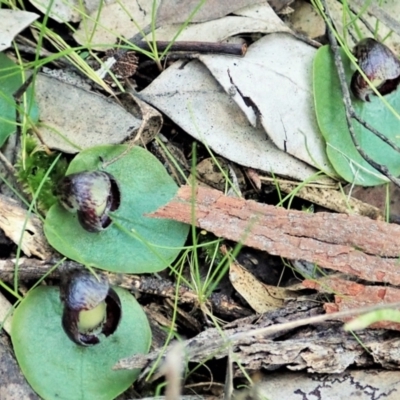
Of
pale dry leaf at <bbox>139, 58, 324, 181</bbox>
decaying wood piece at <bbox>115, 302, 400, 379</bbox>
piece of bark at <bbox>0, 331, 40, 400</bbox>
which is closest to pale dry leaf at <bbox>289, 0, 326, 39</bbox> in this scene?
pale dry leaf at <bbox>139, 58, 324, 181</bbox>

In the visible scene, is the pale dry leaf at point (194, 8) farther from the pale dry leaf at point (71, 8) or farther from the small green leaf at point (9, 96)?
the small green leaf at point (9, 96)

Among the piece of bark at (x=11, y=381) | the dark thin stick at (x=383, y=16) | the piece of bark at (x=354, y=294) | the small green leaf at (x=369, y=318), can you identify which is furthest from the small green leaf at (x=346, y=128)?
the piece of bark at (x=11, y=381)

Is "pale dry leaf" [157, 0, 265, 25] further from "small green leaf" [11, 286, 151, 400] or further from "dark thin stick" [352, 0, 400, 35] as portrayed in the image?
"small green leaf" [11, 286, 151, 400]

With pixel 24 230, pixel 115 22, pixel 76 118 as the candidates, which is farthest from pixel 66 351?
pixel 115 22

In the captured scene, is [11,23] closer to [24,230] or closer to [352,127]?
[24,230]

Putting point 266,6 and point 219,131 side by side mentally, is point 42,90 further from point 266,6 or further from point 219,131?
Answer: point 266,6

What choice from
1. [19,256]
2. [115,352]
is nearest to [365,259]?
[115,352]
